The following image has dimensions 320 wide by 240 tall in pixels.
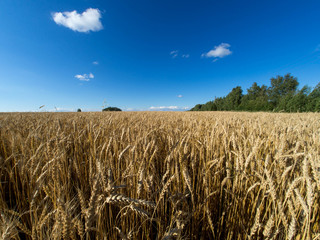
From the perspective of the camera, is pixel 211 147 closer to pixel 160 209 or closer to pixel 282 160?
pixel 282 160

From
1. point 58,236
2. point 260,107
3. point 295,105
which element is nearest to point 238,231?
point 58,236

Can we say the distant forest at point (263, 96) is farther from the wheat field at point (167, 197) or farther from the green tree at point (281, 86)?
the wheat field at point (167, 197)

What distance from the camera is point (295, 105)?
1908cm

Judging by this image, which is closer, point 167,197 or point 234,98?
point 167,197

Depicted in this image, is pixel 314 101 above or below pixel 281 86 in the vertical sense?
below

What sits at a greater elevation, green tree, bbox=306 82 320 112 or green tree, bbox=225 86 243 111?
green tree, bbox=225 86 243 111

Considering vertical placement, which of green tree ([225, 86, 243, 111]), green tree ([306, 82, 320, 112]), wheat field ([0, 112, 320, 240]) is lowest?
wheat field ([0, 112, 320, 240])

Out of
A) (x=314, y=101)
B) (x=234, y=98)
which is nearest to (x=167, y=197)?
(x=314, y=101)

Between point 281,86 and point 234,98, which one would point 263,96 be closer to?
point 281,86

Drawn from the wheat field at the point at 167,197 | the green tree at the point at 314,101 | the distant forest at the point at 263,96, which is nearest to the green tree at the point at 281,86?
the distant forest at the point at 263,96

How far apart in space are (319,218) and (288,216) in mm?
210

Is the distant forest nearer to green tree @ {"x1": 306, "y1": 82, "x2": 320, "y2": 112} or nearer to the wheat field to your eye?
green tree @ {"x1": 306, "y1": 82, "x2": 320, "y2": 112}

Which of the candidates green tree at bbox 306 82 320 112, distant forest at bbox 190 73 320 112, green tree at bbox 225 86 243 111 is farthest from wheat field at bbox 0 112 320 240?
green tree at bbox 225 86 243 111

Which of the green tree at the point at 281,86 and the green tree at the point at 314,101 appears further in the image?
the green tree at the point at 281,86
